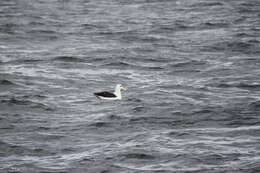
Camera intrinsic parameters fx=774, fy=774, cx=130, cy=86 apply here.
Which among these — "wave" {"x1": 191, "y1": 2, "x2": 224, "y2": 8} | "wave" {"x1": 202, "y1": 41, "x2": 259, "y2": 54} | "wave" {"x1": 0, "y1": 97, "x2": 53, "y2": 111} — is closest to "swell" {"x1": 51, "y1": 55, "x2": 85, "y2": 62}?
"wave" {"x1": 202, "y1": 41, "x2": 259, "y2": 54}

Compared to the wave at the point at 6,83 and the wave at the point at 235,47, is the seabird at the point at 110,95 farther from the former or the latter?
the wave at the point at 235,47

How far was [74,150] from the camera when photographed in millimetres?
20172

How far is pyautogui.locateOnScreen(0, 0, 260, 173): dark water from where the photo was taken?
64.0ft

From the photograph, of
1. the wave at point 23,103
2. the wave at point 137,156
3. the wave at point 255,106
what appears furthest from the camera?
the wave at point 23,103

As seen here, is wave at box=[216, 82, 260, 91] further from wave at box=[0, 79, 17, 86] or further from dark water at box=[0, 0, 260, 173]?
wave at box=[0, 79, 17, 86]

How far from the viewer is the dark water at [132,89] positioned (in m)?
19.5

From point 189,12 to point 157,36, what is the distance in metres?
8.68

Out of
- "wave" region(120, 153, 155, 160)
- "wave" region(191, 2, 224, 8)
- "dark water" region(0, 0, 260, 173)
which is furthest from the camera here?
"wave" region(191, 2, 224, 8)

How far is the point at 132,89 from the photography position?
28.7 m

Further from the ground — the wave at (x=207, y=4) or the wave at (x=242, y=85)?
the wave at (x=207, y=4)

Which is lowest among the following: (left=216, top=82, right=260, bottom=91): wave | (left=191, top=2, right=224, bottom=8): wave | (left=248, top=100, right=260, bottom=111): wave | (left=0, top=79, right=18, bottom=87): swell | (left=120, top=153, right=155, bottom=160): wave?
(left=216, top=82, right=260, bottom=91): wave

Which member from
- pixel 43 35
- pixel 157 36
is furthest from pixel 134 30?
pixel 43 35

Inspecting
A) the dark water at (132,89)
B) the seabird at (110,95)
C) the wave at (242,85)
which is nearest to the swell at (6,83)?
the dark water at (132,89)

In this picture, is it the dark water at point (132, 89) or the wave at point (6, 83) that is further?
the wave at point (6, 83)
